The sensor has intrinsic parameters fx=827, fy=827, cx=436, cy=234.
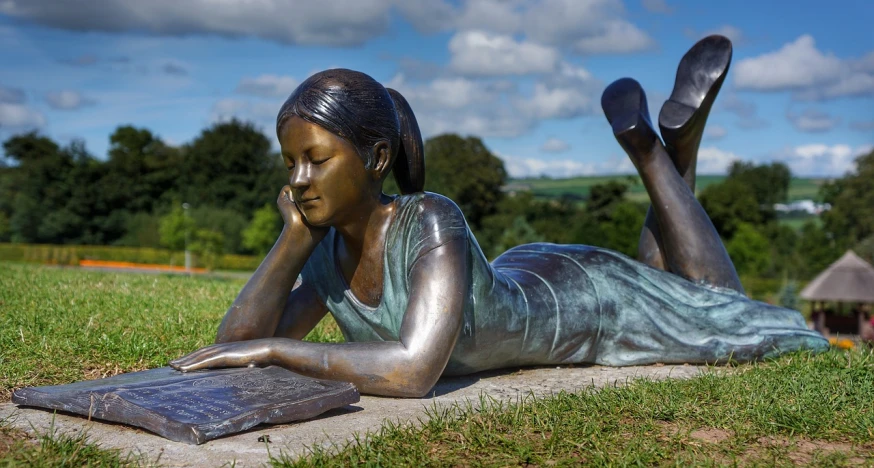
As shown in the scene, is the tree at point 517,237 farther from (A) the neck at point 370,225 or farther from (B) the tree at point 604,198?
(A) the neck at point 370,225

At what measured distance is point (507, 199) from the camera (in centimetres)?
4300

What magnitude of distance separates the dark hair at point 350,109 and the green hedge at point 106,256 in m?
32.2

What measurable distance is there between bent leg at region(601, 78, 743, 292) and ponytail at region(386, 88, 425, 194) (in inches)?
70.7

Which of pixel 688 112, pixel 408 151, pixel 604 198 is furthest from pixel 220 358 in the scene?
pixel 604 198

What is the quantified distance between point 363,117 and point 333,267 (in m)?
0.96

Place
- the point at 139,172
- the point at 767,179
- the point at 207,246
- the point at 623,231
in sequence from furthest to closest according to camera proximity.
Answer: the point at 767,179
the point at 139,172
the point at 207,246
the point at 623,231

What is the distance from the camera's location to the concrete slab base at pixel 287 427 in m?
3.04

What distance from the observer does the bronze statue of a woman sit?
12.9ft

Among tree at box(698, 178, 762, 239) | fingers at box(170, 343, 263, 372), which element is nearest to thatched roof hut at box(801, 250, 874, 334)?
fingers at box(170, 343, 263, 372)

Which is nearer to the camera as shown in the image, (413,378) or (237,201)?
(413,378)

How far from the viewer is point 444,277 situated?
3971 mm

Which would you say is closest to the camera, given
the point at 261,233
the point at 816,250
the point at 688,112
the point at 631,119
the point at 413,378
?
the point at 413,378

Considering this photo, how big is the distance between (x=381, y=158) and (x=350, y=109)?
0.33m

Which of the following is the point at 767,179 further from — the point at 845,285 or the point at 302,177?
the point at 302,177
